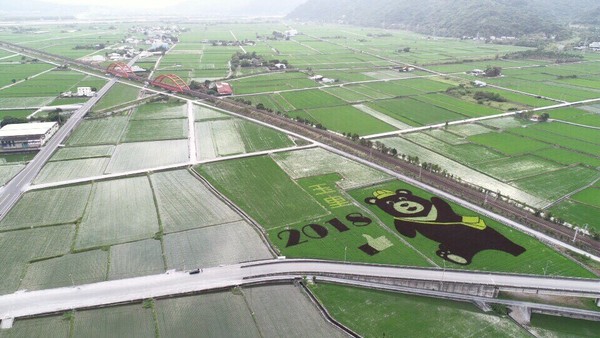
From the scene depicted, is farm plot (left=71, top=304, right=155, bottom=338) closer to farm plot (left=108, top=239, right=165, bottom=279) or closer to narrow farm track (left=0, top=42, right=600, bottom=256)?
farm plot (left=108, top=239, right=165, bottom=279)

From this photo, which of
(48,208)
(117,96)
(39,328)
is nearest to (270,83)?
(117,96)

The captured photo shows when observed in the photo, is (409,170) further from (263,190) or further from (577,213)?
(263,190)

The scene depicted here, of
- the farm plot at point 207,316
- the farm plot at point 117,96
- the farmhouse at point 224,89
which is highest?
the farmhouse at point 224,89

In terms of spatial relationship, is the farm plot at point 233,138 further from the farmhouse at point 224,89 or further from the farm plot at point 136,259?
the farm plot at point 136,259

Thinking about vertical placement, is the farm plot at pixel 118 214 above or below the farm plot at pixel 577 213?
above

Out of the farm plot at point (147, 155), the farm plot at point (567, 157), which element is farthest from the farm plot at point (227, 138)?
the farm plot at point (567, 157)

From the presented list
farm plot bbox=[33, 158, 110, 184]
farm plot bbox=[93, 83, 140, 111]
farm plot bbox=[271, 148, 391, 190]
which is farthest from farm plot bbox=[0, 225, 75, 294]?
farm plot bbox=[93, 83, 140, 111]
